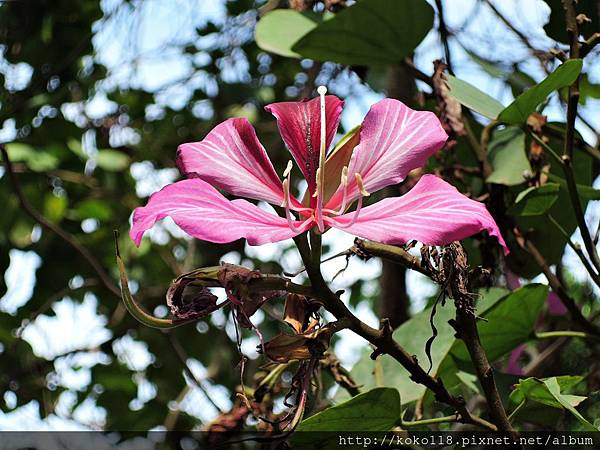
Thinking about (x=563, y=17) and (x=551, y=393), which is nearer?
(x=551, y=393)

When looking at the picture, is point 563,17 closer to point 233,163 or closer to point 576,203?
point 576,203

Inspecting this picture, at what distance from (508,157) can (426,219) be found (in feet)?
1.17

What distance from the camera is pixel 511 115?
666 millimetres

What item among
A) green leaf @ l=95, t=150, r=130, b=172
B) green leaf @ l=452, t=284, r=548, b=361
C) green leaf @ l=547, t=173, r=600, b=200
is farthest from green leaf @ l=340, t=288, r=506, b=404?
green leaf @ l=95, t=150, r=130, b=172

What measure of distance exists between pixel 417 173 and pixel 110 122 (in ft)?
4.36

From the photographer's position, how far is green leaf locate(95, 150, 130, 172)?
1781 millimetres

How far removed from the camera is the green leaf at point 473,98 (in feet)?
2.22

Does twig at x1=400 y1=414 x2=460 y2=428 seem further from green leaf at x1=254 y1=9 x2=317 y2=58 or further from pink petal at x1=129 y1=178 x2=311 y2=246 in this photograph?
green leaf at x1=254 y1=9 x2=317 y2=58

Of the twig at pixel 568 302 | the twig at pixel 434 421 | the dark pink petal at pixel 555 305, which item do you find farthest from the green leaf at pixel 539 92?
the dark pink petal at pixel 555 305

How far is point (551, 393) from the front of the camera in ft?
1.67

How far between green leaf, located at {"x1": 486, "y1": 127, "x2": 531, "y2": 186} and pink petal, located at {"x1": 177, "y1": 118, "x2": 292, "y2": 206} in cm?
30

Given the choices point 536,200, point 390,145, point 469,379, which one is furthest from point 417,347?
point 390,145

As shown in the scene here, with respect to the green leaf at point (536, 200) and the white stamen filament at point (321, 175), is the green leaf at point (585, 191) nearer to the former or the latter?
the green leaf at point (536, 200)

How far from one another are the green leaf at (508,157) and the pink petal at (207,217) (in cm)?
33
